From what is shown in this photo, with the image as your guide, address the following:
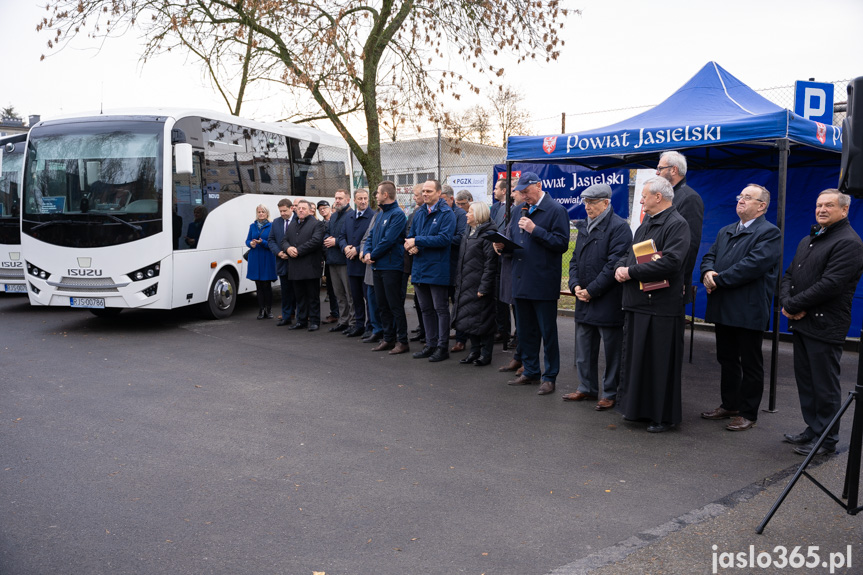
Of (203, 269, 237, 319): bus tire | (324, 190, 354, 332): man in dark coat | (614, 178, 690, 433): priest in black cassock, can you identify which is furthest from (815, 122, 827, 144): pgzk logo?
(203, 269, 237, 319): bus tire

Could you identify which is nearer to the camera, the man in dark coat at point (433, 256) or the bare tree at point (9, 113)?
the man in dark coat at point (433, 256)

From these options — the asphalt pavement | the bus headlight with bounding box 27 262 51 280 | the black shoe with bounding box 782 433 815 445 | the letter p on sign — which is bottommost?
the asphalt pavement

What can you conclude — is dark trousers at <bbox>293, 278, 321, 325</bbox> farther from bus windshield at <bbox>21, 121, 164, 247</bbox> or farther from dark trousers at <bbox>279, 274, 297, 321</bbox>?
bus windshield at <bbox>21, 121, 164, 247</bbox>

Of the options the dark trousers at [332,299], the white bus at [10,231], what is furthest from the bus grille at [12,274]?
the dark trousers at [332,299]

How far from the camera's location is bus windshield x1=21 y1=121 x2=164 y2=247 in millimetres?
10094

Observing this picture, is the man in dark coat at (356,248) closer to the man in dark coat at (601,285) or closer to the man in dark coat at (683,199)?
the man in dark coat at (601,285)

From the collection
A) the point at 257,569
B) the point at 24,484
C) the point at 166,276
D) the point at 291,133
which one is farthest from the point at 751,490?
the point at 291,133

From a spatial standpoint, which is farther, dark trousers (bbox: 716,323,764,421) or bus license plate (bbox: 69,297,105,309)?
bus license plate (bbox: 69,297,105,309)

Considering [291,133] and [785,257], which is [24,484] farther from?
[291,133]

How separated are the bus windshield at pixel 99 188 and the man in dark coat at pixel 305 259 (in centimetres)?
189

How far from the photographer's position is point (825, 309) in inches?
202

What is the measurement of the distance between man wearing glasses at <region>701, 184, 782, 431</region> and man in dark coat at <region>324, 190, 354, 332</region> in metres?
5.53

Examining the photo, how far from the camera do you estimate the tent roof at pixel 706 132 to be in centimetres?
648

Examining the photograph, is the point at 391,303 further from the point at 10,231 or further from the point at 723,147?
the point at 10,231
